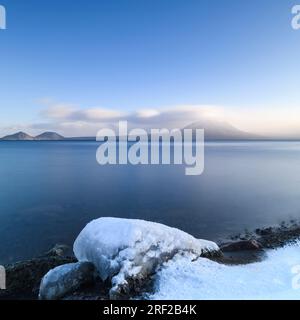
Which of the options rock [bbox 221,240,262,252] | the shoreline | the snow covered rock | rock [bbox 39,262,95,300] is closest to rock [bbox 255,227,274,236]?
the shoreline

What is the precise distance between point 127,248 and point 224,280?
4903 millimetres

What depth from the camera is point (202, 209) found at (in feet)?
103

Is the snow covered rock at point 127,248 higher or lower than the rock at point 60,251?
higher

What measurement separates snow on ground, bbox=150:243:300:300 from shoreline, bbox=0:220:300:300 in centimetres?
95

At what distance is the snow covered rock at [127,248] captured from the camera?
14.9m

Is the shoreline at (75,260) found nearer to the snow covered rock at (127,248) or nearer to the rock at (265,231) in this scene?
the rock at (265,231)

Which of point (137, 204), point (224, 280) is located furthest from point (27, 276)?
point (137, 204)

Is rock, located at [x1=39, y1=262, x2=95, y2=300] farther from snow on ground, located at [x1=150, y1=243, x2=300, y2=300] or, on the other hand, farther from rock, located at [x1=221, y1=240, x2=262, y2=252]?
rock, located at [x1=221, y1=240, x2=262, y2=252]

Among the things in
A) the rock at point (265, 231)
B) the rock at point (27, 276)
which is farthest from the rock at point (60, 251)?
the rock at point (265, 231)

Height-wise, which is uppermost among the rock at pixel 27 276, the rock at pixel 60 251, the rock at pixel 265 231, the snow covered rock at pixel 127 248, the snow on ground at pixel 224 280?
the snow covered rock at pixel 127 248

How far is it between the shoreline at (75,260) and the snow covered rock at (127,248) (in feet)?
1.97

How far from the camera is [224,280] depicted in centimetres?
1470
